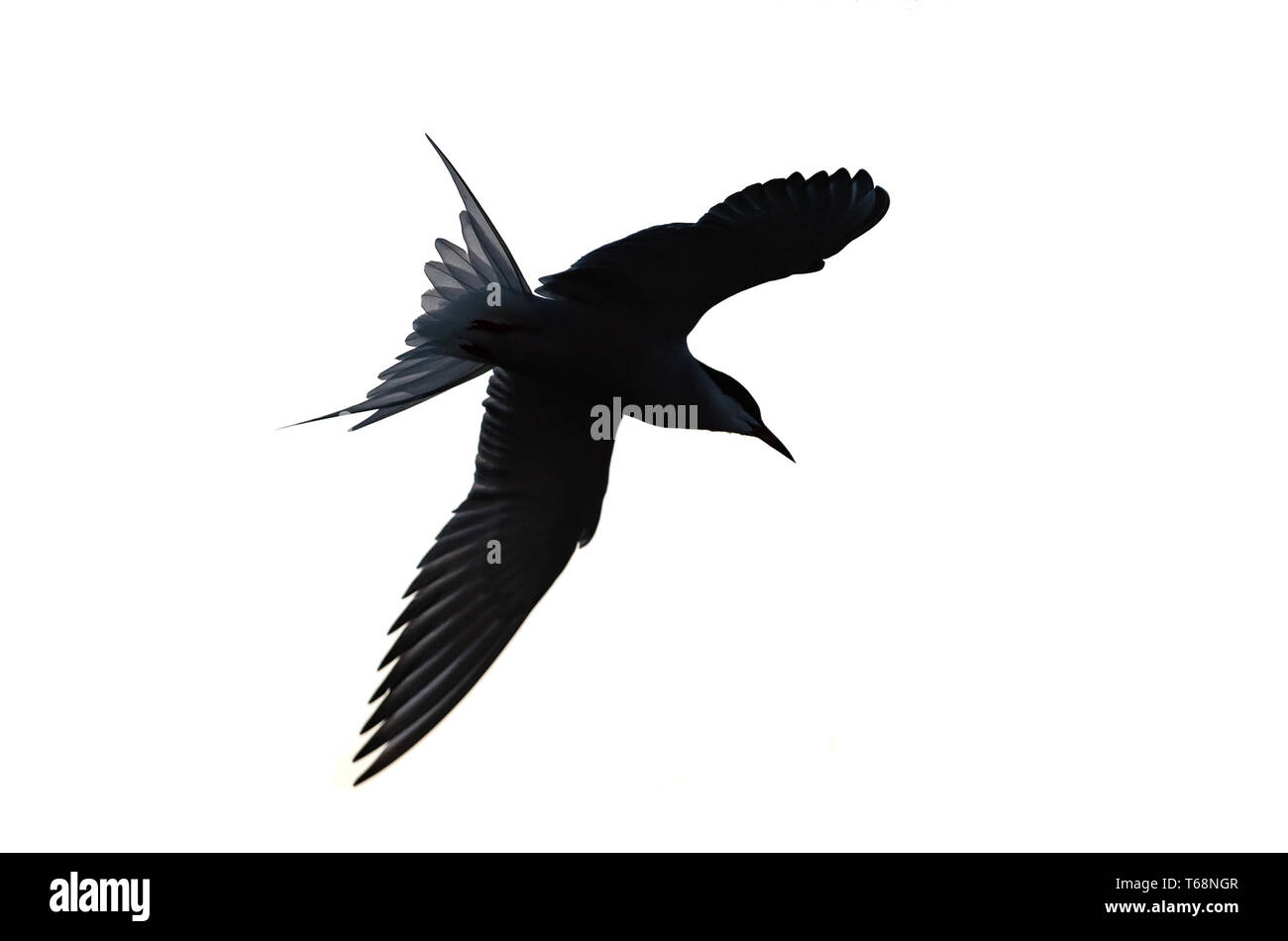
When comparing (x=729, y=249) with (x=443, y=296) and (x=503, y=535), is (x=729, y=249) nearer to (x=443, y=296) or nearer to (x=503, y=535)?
(x=443, y=296)

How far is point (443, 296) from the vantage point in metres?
2.33

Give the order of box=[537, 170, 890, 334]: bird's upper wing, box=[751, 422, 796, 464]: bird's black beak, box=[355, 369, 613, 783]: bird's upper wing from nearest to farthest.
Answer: box=[537, 170, 890, 334]: bird's upper wing
box=[355, 369, 613, 783]: bird's upper wing
box=[751, 422, 796, 464]: bird's black beak

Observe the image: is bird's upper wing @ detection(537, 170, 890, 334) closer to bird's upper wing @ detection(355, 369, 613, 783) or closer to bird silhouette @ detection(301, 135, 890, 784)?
bird silhouette @ detection(301, 135, 890, 784)

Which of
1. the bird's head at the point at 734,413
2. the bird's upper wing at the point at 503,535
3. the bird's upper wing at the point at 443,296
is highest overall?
the bird's upper wing at the point at 443,296

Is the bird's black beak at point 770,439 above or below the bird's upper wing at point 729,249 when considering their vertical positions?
below

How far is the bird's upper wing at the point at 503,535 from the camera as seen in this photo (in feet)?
7.95

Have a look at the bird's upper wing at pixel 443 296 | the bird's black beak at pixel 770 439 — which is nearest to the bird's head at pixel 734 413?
the bird's black beak at pixel 770 439

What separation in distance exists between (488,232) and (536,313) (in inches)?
7.2

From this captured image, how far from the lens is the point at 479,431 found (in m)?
2.58

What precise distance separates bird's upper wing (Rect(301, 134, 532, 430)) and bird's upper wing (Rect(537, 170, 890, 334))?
11cm

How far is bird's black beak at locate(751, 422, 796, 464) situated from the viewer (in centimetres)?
258

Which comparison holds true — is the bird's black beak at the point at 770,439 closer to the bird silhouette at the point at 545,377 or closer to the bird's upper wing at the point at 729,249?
the bird silhouette at the point at 545,377

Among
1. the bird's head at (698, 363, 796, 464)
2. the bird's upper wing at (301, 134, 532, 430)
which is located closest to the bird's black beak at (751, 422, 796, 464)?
the bird's head at (698, 363, 796, 464)

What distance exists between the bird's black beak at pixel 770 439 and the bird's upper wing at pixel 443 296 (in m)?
0.65
